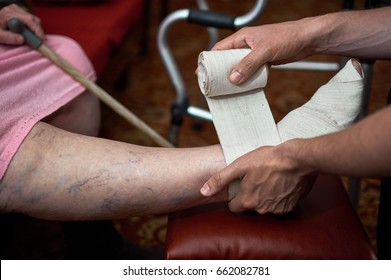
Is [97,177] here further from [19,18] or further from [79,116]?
[19,18]

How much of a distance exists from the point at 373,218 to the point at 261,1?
31.2 inches

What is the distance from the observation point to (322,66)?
57.4 inches

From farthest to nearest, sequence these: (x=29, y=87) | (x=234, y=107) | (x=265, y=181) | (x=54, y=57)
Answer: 1. (x=54, y=57)
2. (x=29, y=87)
3. (x=234, y=107)
4. (x=265, y=181)

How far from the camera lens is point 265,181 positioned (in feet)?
3.00

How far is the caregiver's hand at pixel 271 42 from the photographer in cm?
101

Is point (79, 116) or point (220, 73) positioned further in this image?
point (79, 116)

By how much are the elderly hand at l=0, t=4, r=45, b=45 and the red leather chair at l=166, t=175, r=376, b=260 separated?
0.58 m

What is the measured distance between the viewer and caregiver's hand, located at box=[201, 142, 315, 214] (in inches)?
35.3

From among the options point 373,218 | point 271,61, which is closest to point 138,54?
point 373,218

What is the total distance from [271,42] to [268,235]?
391 millimetres

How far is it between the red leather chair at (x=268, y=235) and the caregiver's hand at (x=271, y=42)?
281 mm

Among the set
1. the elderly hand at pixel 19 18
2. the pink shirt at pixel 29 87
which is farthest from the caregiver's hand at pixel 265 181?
the elderly hand at pixel 19 18

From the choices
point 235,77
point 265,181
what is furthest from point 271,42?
point 265,181

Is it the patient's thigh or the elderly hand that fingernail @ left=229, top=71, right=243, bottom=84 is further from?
the elderly hand
